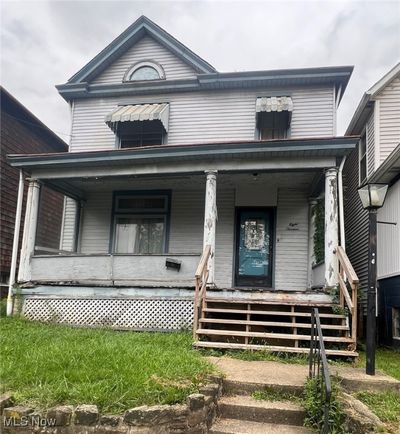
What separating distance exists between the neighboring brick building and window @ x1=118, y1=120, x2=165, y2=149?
2.74m

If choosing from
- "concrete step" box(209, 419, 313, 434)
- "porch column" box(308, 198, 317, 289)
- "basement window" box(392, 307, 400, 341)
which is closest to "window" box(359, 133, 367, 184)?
"porch column" box(308, 198, 317, 289)

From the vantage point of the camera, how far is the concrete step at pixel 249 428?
142 inches

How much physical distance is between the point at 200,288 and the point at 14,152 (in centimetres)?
874

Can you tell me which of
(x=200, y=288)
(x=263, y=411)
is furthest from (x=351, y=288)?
(x=263, y=411)

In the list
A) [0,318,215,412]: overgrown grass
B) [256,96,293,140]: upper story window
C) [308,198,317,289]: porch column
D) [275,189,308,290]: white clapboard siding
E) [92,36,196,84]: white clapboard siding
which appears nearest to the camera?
[0,318,215,412]: overgrown grass

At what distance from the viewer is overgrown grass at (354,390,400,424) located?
12.0 ft

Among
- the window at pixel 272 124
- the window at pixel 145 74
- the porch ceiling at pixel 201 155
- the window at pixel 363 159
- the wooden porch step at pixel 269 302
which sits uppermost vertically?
the window at pixel 145 74

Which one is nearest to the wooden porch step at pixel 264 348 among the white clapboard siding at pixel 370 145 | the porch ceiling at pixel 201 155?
the porch ceiling at pixel 201 155

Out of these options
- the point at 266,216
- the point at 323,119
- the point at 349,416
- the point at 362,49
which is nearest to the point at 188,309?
the point at 266,216

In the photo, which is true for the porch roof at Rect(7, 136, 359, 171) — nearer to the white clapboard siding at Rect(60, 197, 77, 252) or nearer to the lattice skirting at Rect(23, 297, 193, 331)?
the white clapboard siding at Rect(60, 197, 77, 252)

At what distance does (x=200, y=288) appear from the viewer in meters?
6.65

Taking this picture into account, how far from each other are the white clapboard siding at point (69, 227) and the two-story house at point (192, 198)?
3 cm

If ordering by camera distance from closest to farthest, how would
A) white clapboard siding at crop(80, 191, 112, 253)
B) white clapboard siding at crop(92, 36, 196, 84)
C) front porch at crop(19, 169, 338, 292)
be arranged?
front porch at crop(19, 169, 338, 292), white clapboard siding at crop(80, 191, 112, 253), white clapboard siding at crop(92, 36, 196, 84)

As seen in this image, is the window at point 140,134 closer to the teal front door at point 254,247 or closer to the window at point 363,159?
the teal front door at point 254,247
